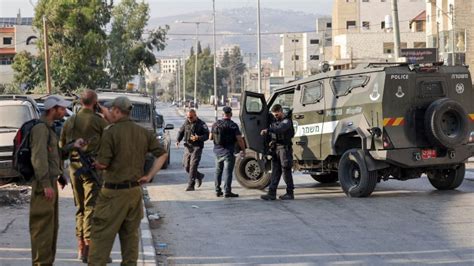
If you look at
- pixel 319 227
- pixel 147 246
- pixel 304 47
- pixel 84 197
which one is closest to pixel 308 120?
pixel 319 227

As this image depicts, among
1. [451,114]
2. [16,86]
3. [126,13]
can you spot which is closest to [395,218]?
[451,114]

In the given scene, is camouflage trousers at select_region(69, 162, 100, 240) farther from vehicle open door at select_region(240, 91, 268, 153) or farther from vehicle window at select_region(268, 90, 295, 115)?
vehicle window at select_region(268, 90, 295, 115)

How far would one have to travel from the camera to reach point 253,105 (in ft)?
57.7

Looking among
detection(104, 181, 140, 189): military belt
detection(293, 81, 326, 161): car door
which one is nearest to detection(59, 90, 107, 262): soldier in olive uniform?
detection(104, 181, 140, 189): military belt

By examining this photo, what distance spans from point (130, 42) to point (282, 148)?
141 ft

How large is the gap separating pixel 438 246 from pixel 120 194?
462cm

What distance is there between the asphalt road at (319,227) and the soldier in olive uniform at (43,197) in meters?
2.12

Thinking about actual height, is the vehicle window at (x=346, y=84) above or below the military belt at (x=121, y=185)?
→ above

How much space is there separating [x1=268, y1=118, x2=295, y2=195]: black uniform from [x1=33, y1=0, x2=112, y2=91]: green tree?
104 feet

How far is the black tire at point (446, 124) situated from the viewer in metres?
15.5

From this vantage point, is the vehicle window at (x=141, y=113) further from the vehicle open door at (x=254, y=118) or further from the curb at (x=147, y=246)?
the curb at (x=147, y=246)

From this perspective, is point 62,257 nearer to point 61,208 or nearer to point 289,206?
point 61,208

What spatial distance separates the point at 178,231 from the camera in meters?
12.4

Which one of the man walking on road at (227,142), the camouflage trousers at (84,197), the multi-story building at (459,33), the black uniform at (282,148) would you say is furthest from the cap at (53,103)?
the multi-story building at (459,33)
